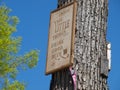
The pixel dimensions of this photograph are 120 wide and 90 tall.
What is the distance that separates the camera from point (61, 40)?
307 centimetres

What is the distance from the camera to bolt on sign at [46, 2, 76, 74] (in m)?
3.03

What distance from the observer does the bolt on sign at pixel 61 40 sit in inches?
119

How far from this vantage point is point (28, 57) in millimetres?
9164

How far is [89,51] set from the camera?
3.10 metres

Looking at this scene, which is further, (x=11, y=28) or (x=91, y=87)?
(x=11, y=28)

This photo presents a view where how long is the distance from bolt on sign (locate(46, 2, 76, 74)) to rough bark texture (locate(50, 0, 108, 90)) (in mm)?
65

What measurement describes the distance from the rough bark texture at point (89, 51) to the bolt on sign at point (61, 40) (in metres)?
0.06

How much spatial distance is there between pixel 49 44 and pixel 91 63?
332 mm

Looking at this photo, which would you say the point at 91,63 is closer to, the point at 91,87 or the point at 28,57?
the point at 91,87

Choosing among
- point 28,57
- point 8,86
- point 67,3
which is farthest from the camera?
point 28,57

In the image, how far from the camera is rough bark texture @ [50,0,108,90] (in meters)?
3.04

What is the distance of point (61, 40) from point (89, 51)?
0.69ft

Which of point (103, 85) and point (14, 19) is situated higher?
point (14, 19)

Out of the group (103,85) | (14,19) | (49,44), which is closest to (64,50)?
(49,44)
